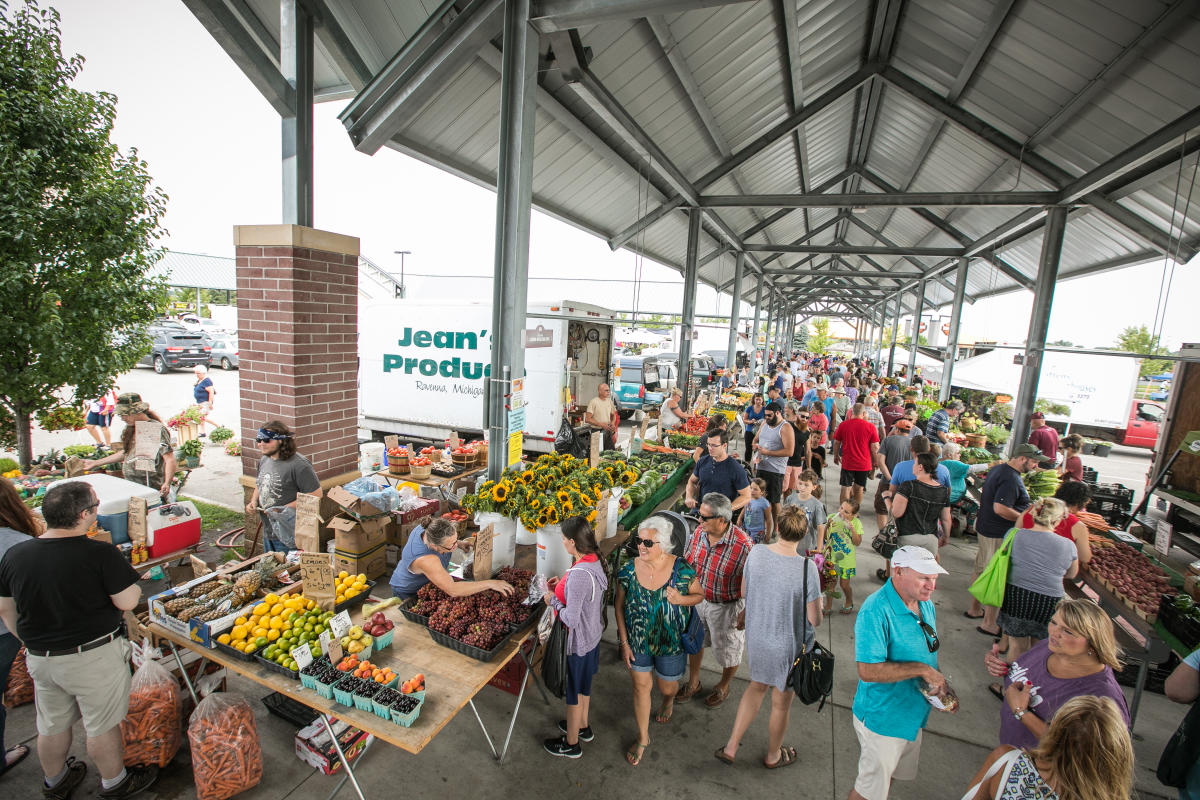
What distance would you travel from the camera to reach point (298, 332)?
457cm

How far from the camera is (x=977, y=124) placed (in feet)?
28.9

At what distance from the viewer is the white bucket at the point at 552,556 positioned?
4.01 m

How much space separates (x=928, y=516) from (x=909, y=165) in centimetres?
1118

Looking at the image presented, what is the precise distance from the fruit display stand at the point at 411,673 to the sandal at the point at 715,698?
1504mm

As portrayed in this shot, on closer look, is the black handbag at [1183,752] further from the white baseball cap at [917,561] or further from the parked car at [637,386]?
the parked car at [637,386]

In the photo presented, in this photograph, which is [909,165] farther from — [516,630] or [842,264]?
[842,264]

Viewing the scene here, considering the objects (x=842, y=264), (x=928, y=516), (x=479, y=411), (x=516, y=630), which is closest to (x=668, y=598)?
(x=516, y=630)

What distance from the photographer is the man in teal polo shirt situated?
102 inches

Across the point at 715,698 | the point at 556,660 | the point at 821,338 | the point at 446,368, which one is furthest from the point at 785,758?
the point at 821,338

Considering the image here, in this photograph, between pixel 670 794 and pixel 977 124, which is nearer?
pixel 670 794

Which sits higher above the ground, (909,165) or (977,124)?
(909,165)

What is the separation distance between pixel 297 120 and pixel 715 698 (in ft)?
21.7

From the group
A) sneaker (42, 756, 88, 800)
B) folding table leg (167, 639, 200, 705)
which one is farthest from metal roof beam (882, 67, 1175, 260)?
sneaker (42, 756, 88, 800)

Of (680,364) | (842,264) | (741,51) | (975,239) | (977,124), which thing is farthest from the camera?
(842,264)
